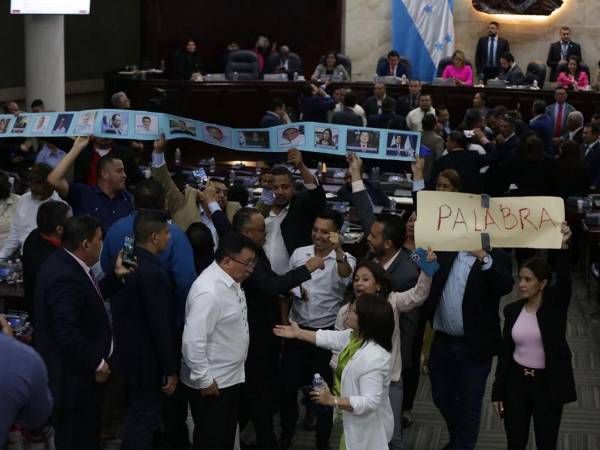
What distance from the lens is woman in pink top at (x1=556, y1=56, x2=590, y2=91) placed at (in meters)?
16.5

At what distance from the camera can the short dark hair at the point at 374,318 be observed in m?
4.83

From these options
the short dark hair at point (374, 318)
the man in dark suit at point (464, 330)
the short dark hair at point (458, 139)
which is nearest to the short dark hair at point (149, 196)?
the man in dark suit at point (464, 330)

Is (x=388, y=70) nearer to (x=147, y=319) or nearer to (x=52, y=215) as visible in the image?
(x=52, y=215)

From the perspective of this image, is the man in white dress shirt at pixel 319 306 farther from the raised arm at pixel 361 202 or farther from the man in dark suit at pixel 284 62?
the man in dark suit at pixel 284 62

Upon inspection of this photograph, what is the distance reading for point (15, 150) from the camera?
40.2ft

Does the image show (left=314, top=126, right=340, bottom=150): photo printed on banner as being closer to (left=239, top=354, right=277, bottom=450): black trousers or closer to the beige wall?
(left=239, top=354, right=277, bottom=450): black trousers

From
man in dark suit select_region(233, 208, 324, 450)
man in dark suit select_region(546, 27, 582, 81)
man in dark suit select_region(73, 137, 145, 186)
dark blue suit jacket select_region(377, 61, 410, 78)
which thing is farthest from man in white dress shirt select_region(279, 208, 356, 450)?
man in dark suit select_region(546, 27, 582, 81)

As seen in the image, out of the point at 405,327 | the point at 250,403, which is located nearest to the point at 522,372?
the point at 405,327

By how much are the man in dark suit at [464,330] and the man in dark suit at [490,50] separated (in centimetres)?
1271

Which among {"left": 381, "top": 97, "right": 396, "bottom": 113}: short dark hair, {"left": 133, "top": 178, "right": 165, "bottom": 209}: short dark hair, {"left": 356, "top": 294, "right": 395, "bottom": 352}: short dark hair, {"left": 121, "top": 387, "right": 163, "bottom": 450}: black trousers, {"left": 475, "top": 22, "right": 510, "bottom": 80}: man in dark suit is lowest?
{"left": 121, "top": 387, "right": 163, "bottom": 450}: black trousers

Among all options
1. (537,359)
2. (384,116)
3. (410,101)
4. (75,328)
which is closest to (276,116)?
(384,116)

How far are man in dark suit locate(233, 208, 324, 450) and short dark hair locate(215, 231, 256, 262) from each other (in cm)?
53

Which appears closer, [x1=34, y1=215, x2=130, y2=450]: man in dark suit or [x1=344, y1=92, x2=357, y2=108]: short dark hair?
[x1=34, y1=215, x2=130, y2=450]: man in dark suit

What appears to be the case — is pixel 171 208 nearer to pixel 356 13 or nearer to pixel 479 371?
pixel 479 371
